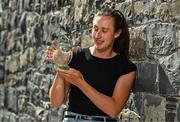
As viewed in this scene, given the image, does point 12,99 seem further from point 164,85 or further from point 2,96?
point 164,85

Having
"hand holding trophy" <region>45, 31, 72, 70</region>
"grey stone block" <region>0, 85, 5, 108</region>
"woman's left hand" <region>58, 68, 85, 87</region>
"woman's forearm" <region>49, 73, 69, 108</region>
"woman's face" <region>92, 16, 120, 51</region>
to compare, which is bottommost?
"grey stone block" <region>0, 85, 5, 108</region>

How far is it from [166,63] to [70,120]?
30.1 inches

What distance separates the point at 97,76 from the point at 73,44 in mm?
1694

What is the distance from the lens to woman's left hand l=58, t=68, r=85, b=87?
313 centimetres

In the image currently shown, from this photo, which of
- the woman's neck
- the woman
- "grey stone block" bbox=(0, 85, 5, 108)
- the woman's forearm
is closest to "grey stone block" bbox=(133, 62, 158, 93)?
the woman

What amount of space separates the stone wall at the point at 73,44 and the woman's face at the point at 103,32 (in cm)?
39

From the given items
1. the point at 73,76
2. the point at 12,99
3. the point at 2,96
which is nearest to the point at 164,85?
the point at 73,76

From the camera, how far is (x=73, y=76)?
124 inches

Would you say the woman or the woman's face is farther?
the woman's face

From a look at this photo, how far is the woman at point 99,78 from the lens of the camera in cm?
312

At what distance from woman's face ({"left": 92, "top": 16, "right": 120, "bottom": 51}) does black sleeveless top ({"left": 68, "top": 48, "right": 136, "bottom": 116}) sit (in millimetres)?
95

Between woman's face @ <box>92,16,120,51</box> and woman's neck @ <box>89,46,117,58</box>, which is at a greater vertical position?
woman's face @ <box>92,16,120,51</box>

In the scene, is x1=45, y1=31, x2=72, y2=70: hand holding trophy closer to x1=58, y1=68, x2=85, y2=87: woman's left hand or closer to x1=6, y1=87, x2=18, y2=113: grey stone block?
x1=58, y1=68, x2=85, y2=87: woman's left hand

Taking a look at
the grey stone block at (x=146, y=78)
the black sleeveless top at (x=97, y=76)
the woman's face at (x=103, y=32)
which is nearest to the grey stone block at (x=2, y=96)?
the grey stone block at (x=146, y=78)
